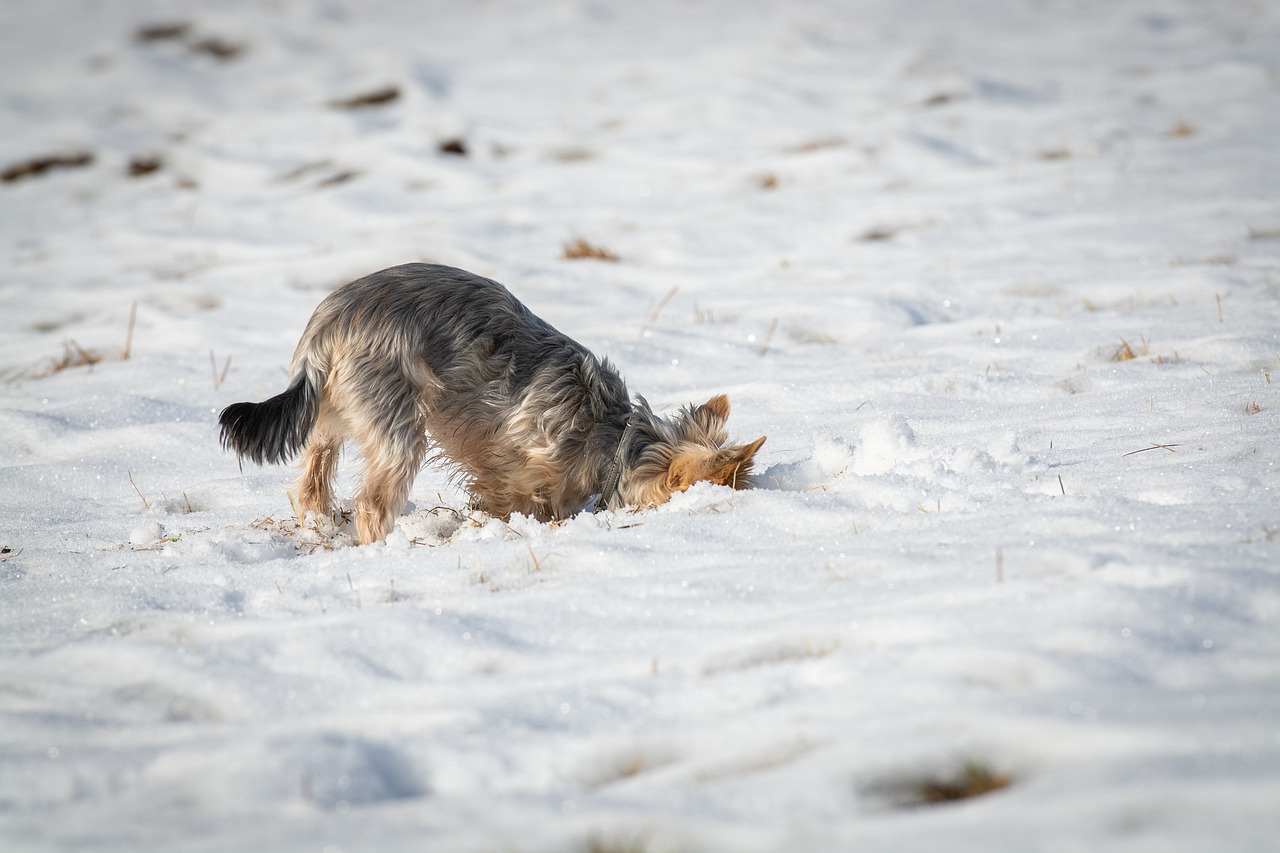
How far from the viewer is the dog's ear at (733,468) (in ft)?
12.4

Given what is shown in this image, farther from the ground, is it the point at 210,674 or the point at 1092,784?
the point at 1092,784

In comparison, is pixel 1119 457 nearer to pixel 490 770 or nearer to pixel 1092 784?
pixel 1092 784

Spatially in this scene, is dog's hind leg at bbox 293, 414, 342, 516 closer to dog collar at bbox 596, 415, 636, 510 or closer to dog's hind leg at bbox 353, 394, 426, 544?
dog's hind leg at bbox 353, 394, 426, 544

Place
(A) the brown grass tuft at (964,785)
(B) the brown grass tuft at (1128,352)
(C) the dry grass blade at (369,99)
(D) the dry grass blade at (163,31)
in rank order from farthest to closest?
(D) the dry grass blade at (163,31) → (C) the dry grass blade at (369,99) → (B) the brown grass tuft at (1128,352) → (A) the brown grass tuft at (964,785)

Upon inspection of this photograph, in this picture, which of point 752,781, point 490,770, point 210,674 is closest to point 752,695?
point 752,781

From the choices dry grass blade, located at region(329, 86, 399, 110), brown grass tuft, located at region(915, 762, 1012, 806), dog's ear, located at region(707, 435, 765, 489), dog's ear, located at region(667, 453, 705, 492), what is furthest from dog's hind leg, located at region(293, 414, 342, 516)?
dry grass blade, located at region(329, 86, 399, 110)

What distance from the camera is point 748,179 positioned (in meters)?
9.59

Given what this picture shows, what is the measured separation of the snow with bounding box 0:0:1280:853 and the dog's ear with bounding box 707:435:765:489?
0.50 ft

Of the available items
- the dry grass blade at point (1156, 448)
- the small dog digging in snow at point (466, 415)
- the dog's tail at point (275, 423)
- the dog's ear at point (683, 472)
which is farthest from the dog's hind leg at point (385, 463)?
the dry grass blade at point (1156, 448)

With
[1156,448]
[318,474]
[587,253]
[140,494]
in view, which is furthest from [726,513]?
[587,253]

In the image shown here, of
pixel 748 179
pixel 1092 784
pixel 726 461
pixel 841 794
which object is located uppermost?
pixel 1092 784

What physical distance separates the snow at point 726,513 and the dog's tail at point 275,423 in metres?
0.35

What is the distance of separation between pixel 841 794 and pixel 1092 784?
44 centimetres

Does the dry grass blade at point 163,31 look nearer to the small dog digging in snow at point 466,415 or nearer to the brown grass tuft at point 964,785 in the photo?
the small dog digging in snow at point 466,415
